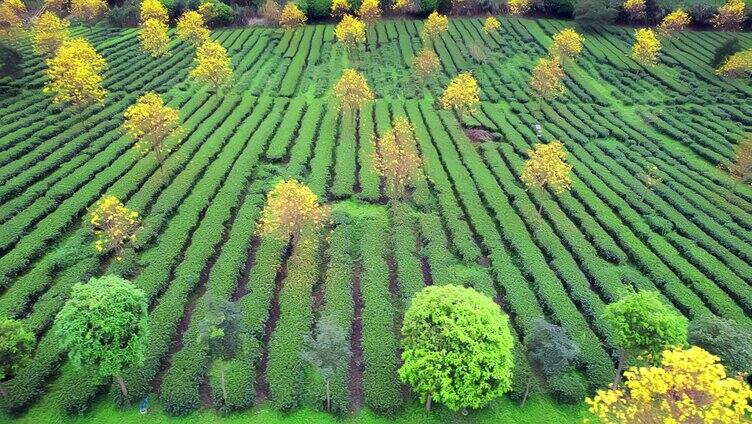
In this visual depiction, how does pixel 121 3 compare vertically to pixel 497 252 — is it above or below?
above

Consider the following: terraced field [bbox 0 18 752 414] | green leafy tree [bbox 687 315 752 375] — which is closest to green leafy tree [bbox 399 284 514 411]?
terraced field [bbox 0 18 752 414]

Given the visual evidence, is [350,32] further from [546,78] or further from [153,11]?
[153,11]

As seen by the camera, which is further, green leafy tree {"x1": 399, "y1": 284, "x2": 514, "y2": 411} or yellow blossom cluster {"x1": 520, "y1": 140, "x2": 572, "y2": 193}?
yellow blossom cluster {"x1": 520, "y1": 140, "x2": 572, "y2": 193}

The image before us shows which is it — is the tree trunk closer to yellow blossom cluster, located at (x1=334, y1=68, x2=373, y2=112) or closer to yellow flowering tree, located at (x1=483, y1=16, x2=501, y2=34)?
yellow blossom cluster, located at (x1=334, y1=68, x2=373, y2=112)

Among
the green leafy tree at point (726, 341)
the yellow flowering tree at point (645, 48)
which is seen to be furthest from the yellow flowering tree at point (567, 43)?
the green leafy tree at point (726, 341)

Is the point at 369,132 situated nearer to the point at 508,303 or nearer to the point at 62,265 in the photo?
the point at 508,303

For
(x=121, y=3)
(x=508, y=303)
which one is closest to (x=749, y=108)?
(x=508, y=303)

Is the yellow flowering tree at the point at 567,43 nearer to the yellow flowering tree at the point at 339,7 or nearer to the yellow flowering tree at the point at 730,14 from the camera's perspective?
the yellow flowering tree at the point at 730,14
